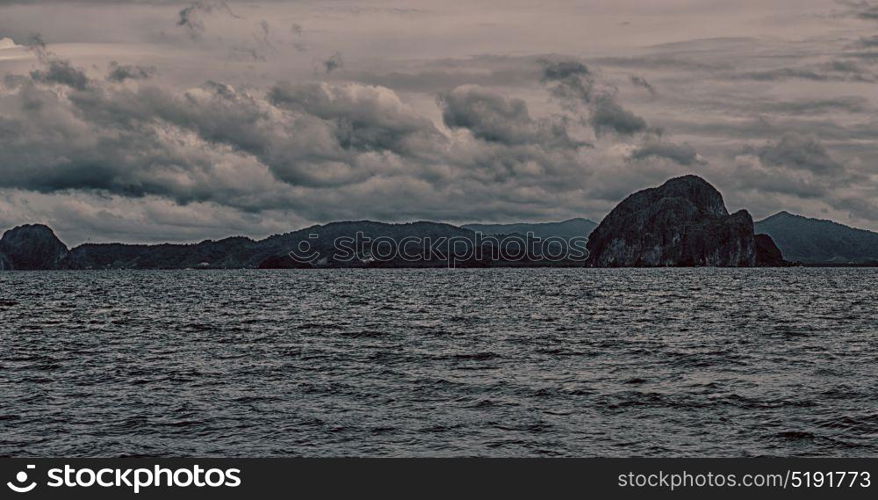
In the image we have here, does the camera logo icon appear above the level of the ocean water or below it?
above

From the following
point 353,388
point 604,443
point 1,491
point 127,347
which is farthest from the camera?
point 127,347

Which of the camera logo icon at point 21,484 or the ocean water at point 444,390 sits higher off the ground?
the camera logo icon at point 21,484

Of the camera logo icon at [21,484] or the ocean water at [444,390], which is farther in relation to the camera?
the ocean water at [444,390]

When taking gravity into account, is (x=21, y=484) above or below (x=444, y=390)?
above

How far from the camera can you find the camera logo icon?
1627 centimetres

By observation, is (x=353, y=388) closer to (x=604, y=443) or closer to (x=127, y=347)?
(x=604, y=443)

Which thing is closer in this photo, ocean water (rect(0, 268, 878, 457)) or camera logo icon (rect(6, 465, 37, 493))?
camera logo icon (rect(6, 465, 37, 493))

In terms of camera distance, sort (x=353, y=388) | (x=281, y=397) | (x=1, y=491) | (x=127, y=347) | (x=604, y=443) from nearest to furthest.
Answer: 1. (x=1, y=491)
2. (x=604, y=443)
3. (x=281, y=397)
4. (x=353, y=388)
5. (x=127, y=347)

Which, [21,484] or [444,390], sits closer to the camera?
[21,484]

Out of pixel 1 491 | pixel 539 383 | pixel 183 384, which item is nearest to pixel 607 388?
pixel 539 383

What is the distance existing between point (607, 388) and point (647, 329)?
29092mm

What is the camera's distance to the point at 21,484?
16438mm

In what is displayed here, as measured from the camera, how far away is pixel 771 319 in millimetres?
72500

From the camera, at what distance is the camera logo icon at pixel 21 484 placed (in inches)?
640
